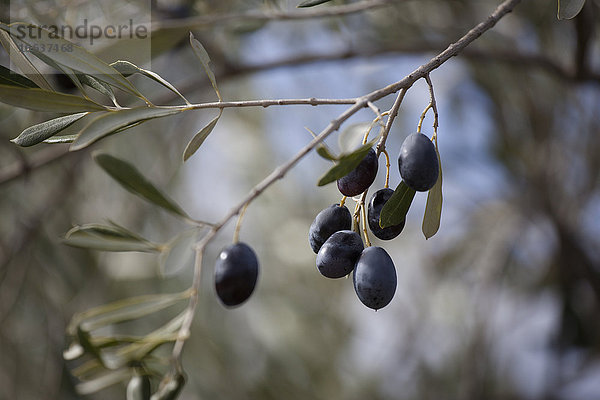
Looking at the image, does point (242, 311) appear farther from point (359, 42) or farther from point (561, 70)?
point (561, 70)

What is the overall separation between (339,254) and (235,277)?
0.14 meters

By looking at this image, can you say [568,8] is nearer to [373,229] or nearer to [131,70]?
[373,229]

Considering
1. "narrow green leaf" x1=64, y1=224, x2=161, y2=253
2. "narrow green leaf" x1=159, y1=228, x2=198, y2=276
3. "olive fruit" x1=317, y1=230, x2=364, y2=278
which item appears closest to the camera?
"olive fruit" x1=317, y1=230, x2=364, y2=278

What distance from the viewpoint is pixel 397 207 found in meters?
0.61

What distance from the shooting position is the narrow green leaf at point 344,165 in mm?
536

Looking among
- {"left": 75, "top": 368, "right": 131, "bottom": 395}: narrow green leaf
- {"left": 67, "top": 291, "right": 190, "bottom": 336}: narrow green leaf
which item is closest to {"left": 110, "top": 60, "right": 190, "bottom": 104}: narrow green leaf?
{"left": 67, "top": 291, "right": 190, "bottom": 336}: narrow green leaf

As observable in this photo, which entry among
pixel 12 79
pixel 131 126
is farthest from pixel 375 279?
pixel 12 79

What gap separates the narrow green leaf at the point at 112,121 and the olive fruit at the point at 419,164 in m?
0.24

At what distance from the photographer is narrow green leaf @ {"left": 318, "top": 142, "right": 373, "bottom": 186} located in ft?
1.76

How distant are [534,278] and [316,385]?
1.07 metres

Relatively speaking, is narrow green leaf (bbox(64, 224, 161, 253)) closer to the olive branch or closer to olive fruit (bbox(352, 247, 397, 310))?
the olive branch

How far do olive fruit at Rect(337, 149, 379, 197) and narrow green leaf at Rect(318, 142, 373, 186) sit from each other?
38 millimetres

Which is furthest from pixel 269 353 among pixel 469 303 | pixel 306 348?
pixel 469 303

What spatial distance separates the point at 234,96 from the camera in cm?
286
